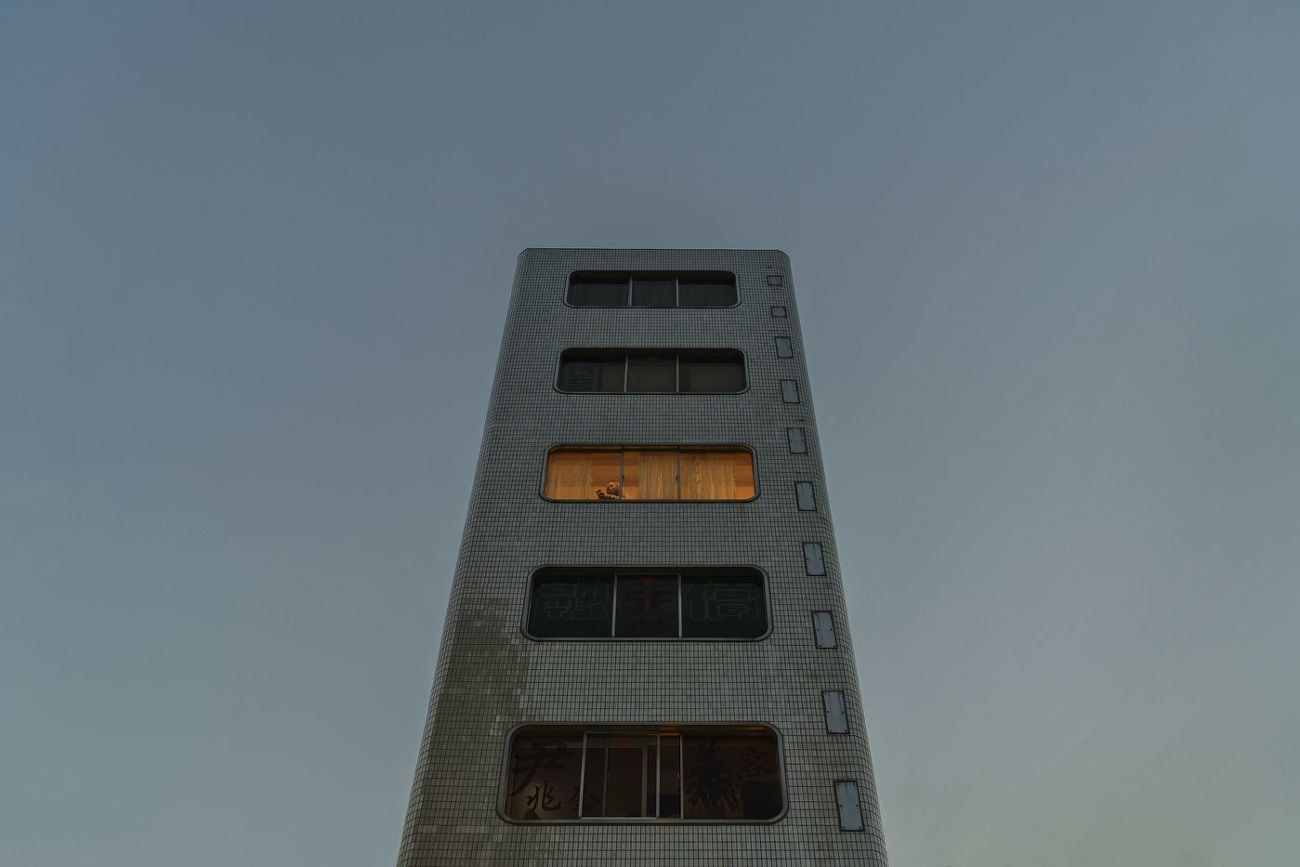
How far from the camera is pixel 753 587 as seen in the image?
17266 mm

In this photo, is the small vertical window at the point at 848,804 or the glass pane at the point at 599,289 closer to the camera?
the small vertical window at the point at 848,804

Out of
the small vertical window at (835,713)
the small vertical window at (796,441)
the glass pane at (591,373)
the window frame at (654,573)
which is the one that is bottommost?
the small vertical window at (835,713)

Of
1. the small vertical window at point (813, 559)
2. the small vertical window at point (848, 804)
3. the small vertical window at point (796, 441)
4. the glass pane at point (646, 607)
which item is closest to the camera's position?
the small vertical window at point (848, 804)

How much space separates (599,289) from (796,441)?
758 centimetres

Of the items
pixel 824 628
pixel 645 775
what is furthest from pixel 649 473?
pixel 645 775

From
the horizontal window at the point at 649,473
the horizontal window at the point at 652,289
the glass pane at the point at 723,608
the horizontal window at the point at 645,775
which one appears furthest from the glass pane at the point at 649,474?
the horizontal window at the point at 652,289

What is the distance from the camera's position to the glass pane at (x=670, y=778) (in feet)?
46.4

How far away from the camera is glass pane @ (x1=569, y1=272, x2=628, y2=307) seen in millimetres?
24328

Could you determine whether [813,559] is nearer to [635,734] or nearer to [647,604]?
[647,604]

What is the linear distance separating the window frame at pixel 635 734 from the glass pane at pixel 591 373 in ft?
27.9

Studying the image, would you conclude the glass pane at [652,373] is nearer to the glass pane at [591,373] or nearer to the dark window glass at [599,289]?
the glass pane at [591,373]

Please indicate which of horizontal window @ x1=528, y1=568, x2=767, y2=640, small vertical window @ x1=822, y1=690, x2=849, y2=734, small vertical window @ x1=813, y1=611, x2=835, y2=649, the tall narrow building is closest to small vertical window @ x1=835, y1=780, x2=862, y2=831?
the tall narrow building

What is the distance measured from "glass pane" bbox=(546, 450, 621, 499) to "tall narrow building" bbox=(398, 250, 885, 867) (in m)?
0.04

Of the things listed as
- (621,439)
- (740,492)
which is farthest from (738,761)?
(621,439)
